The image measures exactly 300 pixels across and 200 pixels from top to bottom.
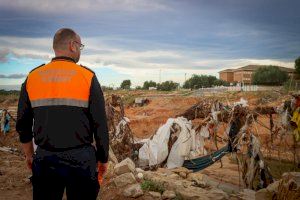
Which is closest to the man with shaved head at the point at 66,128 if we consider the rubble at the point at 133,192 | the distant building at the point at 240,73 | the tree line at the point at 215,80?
the rubble at the point at 133,192

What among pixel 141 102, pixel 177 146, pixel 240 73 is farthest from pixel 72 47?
pixel 240 73

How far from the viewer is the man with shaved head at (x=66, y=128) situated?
2.66 m

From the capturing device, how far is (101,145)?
2799 mm

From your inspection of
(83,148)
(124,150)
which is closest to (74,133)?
(83,148)

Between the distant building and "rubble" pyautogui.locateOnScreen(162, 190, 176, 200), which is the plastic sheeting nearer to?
"rubble" pyautogui.locateOnScreen(162, 190, 176, 200)

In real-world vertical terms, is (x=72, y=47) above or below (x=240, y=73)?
below

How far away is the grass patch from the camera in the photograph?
5.46 m

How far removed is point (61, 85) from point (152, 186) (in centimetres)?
320

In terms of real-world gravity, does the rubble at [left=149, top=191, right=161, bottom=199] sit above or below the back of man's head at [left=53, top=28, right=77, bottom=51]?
below

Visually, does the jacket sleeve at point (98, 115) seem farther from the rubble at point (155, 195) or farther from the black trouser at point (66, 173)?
the rubble at point (155, 195)

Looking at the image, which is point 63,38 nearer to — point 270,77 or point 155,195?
point 155,195

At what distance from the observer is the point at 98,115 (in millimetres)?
2719

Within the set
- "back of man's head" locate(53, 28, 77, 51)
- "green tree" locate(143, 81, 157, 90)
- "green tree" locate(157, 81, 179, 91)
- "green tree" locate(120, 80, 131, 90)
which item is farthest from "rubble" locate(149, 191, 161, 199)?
"green tree" locate(143, 81, 157, 90)

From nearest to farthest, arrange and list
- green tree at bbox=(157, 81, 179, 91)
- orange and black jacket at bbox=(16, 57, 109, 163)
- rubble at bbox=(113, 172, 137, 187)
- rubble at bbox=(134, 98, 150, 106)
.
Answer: orange and black jacket at bbox=(16, 57, 109, 163), rubble at bbox=(113, 172, 137, 187), rubble at bbox=(134, 98, 150, 106), green tree at bbox=(157, 81, 179, 91)
